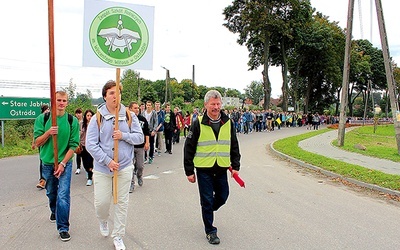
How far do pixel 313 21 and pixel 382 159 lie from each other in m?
37.2

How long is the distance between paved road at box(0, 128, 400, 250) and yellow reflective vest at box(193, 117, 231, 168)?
1022 mm

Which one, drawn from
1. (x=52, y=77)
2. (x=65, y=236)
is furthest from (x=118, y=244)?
(x=52, y=77)

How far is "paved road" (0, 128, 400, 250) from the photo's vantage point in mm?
4504

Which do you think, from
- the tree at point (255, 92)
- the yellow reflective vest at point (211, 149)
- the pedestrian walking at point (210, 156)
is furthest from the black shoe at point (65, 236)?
the tree at point (255, 92)

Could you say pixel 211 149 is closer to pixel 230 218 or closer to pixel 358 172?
pixel 230 218

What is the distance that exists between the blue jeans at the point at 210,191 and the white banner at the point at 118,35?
159 centimetres

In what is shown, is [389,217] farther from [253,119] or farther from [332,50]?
[332,50]

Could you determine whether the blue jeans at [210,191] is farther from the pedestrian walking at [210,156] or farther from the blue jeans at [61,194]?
the blue jeans at [61,194]

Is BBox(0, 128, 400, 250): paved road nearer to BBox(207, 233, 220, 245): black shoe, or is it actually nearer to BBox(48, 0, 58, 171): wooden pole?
BBox(207, 233, 220, 245): black shoe

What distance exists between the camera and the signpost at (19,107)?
15189 millimetres

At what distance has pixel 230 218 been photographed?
18.1ft

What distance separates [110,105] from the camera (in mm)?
4129

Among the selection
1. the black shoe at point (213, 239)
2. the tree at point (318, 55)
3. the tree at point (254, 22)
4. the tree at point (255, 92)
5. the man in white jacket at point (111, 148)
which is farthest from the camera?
the tree at point (255, 92)

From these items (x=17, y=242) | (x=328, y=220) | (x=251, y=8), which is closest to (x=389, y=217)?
(x=328, y=220)
